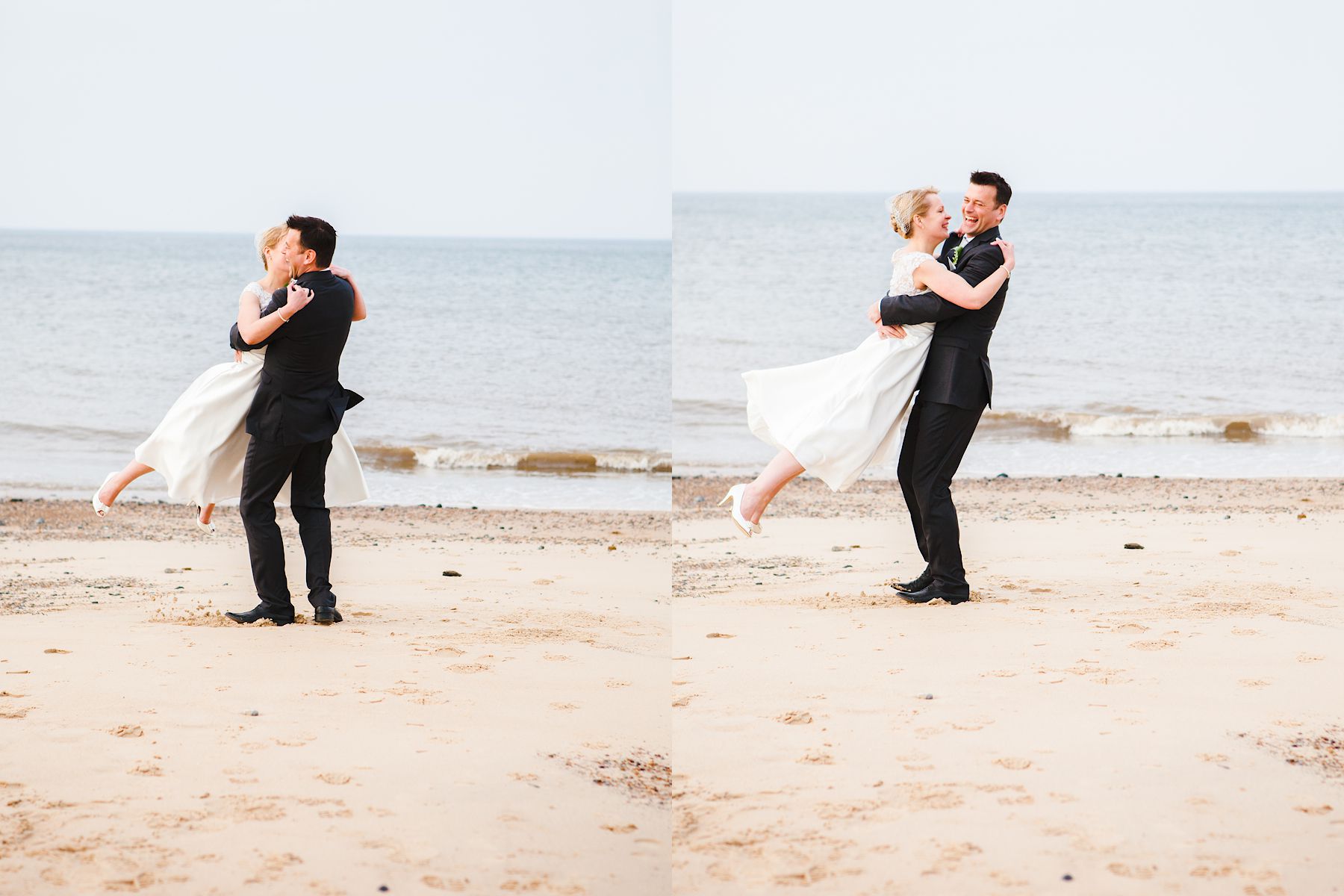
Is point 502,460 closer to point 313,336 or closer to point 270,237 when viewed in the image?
point 270,237

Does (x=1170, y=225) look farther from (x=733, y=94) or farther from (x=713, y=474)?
(x=713, y=474)

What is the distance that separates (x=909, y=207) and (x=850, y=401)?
33.5 inches

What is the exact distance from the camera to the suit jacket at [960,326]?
16.7 feet

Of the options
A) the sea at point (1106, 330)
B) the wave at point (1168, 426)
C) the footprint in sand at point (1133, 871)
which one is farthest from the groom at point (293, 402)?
the wave at point (1168, 426)

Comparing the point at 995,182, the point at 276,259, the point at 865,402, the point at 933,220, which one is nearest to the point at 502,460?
the point at 276,259

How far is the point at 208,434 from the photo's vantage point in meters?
5.26

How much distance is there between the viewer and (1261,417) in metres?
15.5

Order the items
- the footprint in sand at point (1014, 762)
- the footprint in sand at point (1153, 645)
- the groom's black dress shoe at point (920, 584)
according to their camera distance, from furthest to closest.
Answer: the groom's black dress shoe at point (920, 584) < the footprint in sand at point (1153, 645) < the footprint in sand at point (1014, 762)

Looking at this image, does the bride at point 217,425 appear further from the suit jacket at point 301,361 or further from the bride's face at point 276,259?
the suit jacket at point 301,361

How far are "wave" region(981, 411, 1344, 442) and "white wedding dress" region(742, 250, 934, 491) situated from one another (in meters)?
10.1

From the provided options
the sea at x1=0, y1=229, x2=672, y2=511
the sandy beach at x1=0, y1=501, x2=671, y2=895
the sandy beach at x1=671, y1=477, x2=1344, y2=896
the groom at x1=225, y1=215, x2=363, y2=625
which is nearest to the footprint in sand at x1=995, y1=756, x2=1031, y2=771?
the sandy beach at x1=671, y1=477, x2=1344, y2=896

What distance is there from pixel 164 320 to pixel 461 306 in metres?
8.49

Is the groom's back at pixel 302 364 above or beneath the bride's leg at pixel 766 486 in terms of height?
above

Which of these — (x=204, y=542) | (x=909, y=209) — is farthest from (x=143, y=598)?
(x=909, y=209)
